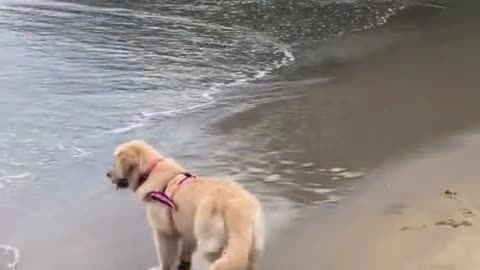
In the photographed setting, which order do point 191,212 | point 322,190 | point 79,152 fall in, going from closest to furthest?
point 191,212, point 322,190, point 79,152

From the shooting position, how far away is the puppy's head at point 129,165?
16.4ft

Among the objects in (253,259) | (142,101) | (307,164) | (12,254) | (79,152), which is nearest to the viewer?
(253,259)

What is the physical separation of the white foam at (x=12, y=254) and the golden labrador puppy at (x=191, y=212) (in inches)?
34.7

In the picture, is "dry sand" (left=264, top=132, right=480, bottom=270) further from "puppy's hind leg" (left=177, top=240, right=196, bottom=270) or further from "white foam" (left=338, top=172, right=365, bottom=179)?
"puppy's hind leg" (left=177, top=240, right=196, bottom=270)

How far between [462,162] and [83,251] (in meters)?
3.22

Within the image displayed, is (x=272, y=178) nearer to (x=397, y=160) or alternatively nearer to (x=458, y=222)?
(x=397, y=160)

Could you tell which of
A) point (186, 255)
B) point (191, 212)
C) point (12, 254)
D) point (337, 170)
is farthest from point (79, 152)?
point (191, 212)

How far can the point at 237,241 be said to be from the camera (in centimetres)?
439

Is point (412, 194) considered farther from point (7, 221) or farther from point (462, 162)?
point (7, 221)

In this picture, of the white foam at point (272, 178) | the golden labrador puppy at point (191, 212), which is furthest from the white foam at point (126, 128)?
the golden labrador puppy at point (191, 212)

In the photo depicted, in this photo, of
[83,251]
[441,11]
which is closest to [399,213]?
[83,251]

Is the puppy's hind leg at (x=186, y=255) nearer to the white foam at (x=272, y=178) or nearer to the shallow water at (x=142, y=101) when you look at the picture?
the shallow water at (x=142, y=101)

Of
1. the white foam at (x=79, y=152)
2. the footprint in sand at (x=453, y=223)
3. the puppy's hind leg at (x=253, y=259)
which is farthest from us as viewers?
the white foam at (x=79, y=152)

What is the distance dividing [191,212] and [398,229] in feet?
4.95
